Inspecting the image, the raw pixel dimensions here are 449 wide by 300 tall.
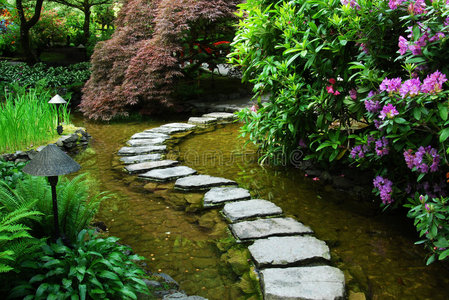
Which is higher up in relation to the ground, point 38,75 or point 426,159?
point 38,75

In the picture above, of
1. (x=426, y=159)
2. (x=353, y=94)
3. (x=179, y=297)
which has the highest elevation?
(x=353, y=94)

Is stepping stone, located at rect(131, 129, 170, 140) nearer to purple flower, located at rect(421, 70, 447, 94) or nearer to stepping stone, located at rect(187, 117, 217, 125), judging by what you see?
stepping stone, located at rect(187, 117, 217, 125)

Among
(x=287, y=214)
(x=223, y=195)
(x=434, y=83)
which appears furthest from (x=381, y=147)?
(x=223, y=195)

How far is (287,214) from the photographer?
329 cm

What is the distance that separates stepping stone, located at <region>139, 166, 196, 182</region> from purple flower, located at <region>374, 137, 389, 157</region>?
2.17 m

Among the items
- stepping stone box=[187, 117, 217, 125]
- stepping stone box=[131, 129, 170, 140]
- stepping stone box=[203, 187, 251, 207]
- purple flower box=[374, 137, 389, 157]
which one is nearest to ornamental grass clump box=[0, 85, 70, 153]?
stepping stone box=[131, 129, 170, 140]

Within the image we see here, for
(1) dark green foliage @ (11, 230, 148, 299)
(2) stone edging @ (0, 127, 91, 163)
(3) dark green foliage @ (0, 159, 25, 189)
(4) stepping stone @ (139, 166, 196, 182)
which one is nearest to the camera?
(1) dark green foliage @ (11, 230, 148, 299)

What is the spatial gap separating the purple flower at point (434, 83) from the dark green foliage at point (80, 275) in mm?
1963

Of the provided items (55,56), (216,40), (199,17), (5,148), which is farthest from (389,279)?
(55,56)

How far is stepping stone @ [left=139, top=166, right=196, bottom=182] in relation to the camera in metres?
4.14

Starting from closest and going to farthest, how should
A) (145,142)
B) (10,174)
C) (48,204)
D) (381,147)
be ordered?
(48,204) → (381,147) → (10,174) → (145,142)

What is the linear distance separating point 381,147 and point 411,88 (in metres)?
0.72

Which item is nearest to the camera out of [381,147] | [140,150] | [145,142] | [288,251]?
[288,251]

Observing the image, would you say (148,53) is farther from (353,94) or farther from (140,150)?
(353,94)
